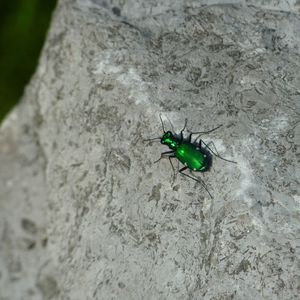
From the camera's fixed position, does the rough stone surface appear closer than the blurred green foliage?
Yes

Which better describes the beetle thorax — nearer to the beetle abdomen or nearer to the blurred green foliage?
the beetle abdomen

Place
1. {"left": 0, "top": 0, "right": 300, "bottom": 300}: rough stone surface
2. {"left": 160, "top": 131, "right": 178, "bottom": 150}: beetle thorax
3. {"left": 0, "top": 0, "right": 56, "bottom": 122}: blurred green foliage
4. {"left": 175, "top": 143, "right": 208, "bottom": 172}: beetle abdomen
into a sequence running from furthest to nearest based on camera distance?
{"left": 0, "top": 0, "right": 56, "bottom": 122}: blurred green foliage → {"left": 160, "top": 131, "right": 178, "bottom": 150}: beetle thorax → {"left": 175, "top": 143, "right": 208, "bottom": 172}: beetle abdomen → {"left": 0, "top": 0, "right": 300, "bottom": 300}: rough stone surface

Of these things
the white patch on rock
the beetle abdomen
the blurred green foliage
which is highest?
the white patch on rock

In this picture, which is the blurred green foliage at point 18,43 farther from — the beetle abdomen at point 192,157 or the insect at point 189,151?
the beetle abdomen at point 192,157

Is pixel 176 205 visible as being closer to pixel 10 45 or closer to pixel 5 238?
pixel 5 238

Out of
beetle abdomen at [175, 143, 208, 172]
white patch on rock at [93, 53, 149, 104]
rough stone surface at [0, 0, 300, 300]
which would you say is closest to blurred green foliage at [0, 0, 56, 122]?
rough stone surface at [0, 0, 300, 300]

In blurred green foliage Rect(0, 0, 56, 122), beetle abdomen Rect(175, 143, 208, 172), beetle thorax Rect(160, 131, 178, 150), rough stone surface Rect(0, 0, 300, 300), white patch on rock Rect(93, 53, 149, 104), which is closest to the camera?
rough stone surface Rect(0, 0, 300, 300)

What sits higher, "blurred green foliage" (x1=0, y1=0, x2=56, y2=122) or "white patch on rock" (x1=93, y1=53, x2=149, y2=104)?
"white patch on rock" (x1=93, y1=53, x2=149, y2=104)
